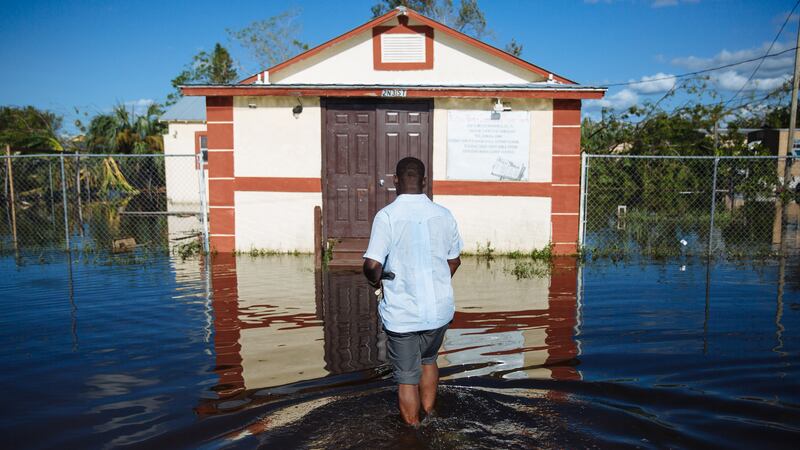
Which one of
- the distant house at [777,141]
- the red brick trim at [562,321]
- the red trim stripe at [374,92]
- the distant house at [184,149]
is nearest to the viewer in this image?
the red brick trim at [562,321]

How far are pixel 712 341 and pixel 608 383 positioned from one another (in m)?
1.79

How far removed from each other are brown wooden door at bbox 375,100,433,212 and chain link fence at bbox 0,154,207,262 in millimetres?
3522

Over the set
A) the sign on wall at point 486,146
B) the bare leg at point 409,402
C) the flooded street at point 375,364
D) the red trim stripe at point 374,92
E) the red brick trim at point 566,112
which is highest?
the red trim stripe at point 374,92

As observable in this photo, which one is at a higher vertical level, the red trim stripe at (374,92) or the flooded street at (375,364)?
the red trim stripe at (374,92)

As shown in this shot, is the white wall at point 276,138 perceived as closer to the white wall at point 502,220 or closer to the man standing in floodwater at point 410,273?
the white wall at point 502,220

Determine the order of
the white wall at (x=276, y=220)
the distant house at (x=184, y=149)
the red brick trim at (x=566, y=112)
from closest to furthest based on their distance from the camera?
the red brick trim at (x=566, y=112)
the white wall at (x=276, y=220)
the distant house at (x=184, y=149)

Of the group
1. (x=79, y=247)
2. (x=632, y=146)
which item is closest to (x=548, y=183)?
(x=79, y=247)

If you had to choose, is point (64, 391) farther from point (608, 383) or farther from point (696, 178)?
point (696, 178)

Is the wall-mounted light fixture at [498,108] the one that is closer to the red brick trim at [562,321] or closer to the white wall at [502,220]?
→ the white wall at [502,220]

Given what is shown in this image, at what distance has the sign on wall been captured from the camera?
10875 mm

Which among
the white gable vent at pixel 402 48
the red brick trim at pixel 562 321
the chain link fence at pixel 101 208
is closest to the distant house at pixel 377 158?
the white gable vent at pixel 402 48

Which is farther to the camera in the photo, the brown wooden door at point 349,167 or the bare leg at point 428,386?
the brown wooden door at point 349,167

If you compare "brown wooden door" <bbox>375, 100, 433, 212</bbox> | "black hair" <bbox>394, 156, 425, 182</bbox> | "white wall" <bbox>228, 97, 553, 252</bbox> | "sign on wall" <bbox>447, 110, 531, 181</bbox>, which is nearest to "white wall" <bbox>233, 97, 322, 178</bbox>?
"white wall" <bbox>228, 97, 553, 252</bbox>

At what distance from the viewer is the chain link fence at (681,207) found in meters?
13.0
